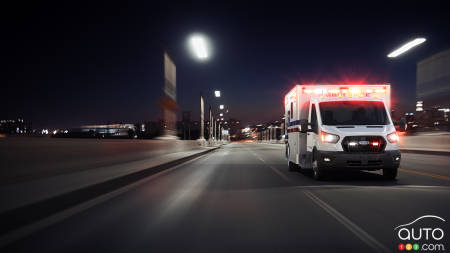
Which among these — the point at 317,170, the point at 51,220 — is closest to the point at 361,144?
the point at 317,170

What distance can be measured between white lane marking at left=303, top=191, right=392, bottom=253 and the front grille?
3078mm

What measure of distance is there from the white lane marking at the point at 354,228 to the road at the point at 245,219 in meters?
0.01

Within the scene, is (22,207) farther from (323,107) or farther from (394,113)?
(394,113)

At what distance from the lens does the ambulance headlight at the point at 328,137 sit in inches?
401

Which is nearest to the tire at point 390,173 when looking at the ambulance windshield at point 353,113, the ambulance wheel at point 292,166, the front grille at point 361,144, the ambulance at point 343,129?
the ambulance at point 343,129

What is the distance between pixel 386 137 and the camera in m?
10.2

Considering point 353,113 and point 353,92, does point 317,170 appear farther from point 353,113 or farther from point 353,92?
point 353,92

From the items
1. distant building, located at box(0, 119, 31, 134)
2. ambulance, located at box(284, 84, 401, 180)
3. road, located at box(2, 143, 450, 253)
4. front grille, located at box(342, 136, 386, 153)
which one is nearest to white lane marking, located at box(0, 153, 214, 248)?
road, located at box(2, 143, 450, 253)

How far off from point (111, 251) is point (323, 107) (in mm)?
8507

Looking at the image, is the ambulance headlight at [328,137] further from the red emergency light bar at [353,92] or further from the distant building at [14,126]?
the distant building at [14,126]

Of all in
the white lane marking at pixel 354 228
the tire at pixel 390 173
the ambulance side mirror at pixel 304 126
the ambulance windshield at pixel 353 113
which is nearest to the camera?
the white lane marking at pixel 354 228

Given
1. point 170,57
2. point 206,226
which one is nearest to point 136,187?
point 206,226

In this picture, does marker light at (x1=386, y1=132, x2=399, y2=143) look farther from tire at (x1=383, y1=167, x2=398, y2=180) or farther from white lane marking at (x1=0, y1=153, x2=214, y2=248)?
white lane marking at (x1=0, y1=153, x2=214, y2=248)

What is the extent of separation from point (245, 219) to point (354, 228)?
165 cm
